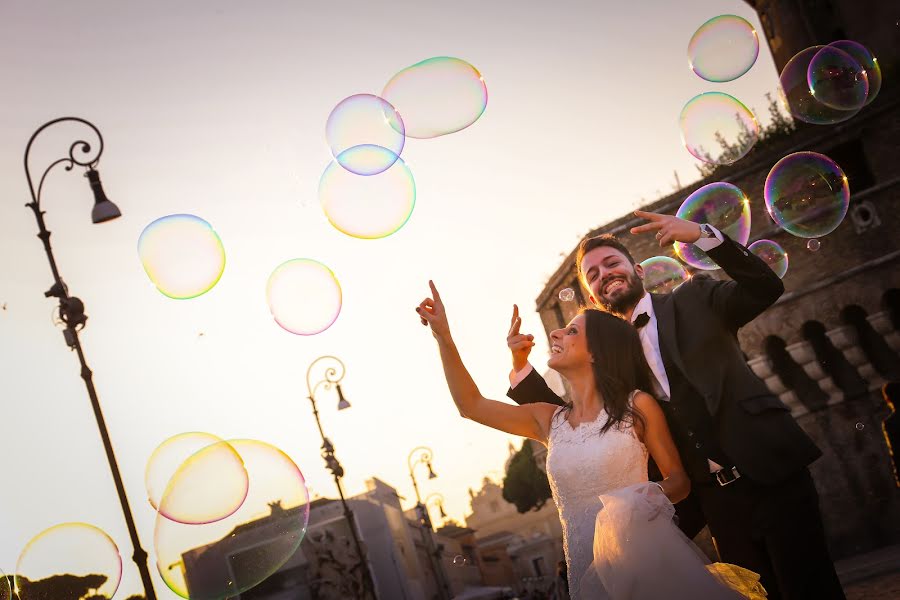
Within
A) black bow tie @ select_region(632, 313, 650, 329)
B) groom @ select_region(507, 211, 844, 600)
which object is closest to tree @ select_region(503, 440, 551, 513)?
black bow tie @ select_region(632, 313, 650, 329)

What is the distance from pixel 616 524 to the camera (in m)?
3.12

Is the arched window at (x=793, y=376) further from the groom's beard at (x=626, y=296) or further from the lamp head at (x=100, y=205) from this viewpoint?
the groom's beard at (x=626, y=296)

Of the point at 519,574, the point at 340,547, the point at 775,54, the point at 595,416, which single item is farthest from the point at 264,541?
the point at 519,574

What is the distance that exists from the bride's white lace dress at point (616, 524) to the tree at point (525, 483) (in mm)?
45856

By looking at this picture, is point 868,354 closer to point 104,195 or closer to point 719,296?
point 104,195

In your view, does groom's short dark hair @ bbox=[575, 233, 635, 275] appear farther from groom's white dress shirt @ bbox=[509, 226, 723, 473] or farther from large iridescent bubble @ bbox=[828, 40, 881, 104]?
large iridescent bubble @ bbox=[828, 40, 881, 104]

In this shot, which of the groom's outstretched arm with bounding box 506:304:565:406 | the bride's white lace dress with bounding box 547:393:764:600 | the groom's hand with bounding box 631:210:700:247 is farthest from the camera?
the groom's outstretched arm with bounding box 506:304:565:406

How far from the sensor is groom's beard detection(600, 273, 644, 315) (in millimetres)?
3901

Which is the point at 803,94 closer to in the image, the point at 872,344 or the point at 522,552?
the point at 872,344

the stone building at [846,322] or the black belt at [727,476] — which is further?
the stone building at [846,322]

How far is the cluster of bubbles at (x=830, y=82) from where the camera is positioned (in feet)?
33.7

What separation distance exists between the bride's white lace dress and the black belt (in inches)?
11.1

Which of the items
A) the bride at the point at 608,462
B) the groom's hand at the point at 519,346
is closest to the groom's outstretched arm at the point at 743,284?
the bride at the point at 608,462

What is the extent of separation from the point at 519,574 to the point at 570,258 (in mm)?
62420
